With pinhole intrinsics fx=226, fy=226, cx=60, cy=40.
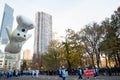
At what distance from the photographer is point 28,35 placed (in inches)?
958

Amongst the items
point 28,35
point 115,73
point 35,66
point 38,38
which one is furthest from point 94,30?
point 38,38

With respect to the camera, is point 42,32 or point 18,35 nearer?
point 18,35

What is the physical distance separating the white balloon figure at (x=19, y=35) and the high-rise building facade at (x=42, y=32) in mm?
113131

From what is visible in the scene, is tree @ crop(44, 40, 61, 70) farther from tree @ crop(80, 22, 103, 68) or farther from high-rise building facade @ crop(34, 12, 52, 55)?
high-rise building facade @ crop(34, 12, 52, 55)

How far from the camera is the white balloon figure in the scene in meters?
22.7

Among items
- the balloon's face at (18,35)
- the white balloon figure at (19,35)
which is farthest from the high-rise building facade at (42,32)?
the balloon's face at (18,35)

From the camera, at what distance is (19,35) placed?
23172 millimetres

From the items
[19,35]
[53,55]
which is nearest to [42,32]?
[53,55]

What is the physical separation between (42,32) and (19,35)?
12512cm

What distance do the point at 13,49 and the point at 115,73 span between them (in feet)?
68.0

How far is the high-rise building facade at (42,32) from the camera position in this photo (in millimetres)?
142000

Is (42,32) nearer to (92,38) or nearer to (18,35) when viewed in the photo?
(92,38)

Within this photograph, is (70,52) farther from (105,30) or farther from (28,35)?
(28,35)

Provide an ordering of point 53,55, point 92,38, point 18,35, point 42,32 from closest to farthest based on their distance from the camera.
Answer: point 18,35 < point 92,38 < point 53,55 < point 42,32
